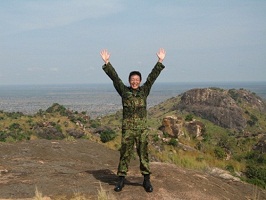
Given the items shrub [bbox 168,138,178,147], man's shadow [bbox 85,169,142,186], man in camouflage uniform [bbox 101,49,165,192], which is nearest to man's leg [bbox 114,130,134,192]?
man in camouflage uniform [bbox 101,49,165,192]

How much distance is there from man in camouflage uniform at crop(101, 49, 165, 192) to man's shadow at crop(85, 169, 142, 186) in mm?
545

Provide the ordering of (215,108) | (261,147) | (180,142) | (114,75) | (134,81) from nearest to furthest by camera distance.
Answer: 1. (134,81)
2. (114,75)
3. (180,142)
4. (261,147)
5. (215,108)

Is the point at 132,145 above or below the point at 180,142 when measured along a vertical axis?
above

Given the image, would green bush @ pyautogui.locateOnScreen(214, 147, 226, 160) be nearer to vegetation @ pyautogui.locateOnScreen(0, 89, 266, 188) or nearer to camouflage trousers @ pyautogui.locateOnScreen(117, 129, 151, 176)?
vegetation @ pyautogui.locateOnScreen(0, 89, 266, 188)

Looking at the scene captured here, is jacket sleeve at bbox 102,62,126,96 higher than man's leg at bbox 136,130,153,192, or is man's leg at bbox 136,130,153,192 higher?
jacket sleeve at bbox 102,62,126,96

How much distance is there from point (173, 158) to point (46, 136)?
1943 cm

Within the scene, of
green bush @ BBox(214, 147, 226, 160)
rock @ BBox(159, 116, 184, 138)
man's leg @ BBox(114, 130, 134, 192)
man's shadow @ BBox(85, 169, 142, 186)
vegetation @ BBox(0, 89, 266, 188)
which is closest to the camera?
man's leg @ BBox(114, 130, 134, 192)

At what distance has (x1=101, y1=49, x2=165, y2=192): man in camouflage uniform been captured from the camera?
841 centimetres

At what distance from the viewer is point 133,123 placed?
8414 mm

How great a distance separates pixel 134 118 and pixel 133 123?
5.0 inches

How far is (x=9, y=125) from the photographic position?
39094mm

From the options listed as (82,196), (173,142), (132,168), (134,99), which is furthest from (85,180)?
(173,142)

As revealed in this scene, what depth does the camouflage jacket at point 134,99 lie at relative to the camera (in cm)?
845

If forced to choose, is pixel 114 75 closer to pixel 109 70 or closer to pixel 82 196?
pixel 109 70
